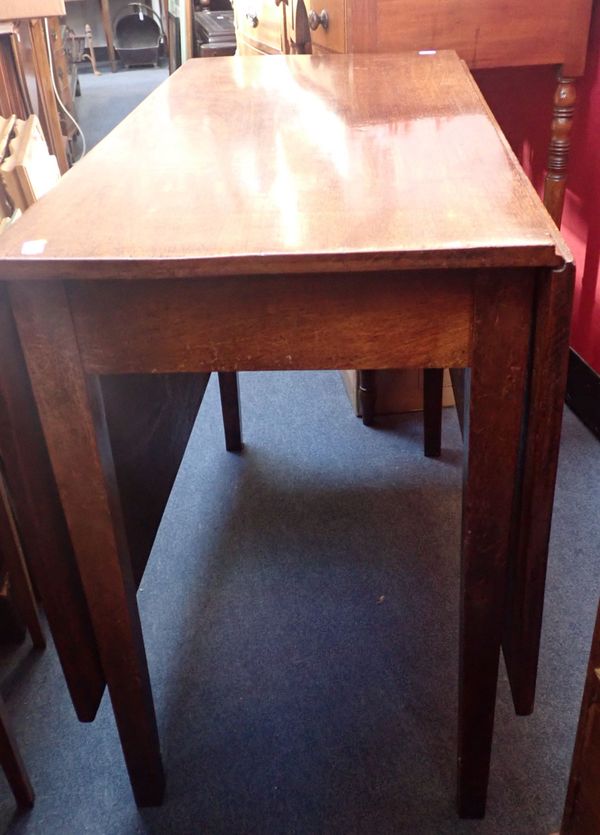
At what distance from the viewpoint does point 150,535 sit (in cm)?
116

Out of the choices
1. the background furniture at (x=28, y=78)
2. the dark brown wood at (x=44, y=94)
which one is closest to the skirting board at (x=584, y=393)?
the background furniture at (x=28, y=78)

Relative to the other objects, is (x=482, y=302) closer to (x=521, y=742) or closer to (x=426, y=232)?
(x=426, y=232)

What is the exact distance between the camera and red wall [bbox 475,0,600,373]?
1.70 meters

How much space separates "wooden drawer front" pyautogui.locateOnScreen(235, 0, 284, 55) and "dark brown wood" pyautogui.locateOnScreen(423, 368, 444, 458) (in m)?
1.35

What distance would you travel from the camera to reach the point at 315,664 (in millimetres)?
1255

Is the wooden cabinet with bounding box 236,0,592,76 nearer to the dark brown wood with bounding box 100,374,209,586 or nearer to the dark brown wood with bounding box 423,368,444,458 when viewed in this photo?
the dark brown wood with bounding box 423,368,444,458

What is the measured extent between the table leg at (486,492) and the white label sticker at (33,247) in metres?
0.38

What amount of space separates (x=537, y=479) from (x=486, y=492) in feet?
0.17

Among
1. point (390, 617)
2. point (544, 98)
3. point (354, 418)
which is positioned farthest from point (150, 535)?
point (544, 98)

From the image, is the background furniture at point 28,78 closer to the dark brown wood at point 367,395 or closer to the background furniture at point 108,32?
the dark brown wood at point 367,395

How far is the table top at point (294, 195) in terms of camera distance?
0.66 m

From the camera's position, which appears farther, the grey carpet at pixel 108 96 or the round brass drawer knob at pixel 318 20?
the grey carpet at pixel 108 96

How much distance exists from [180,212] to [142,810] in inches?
30.4

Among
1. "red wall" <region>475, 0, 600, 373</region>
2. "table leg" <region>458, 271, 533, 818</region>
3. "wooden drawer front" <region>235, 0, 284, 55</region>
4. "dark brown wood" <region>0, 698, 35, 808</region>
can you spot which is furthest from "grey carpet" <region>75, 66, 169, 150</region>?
"table leg" <region>458, 271, 533, 818</region>
